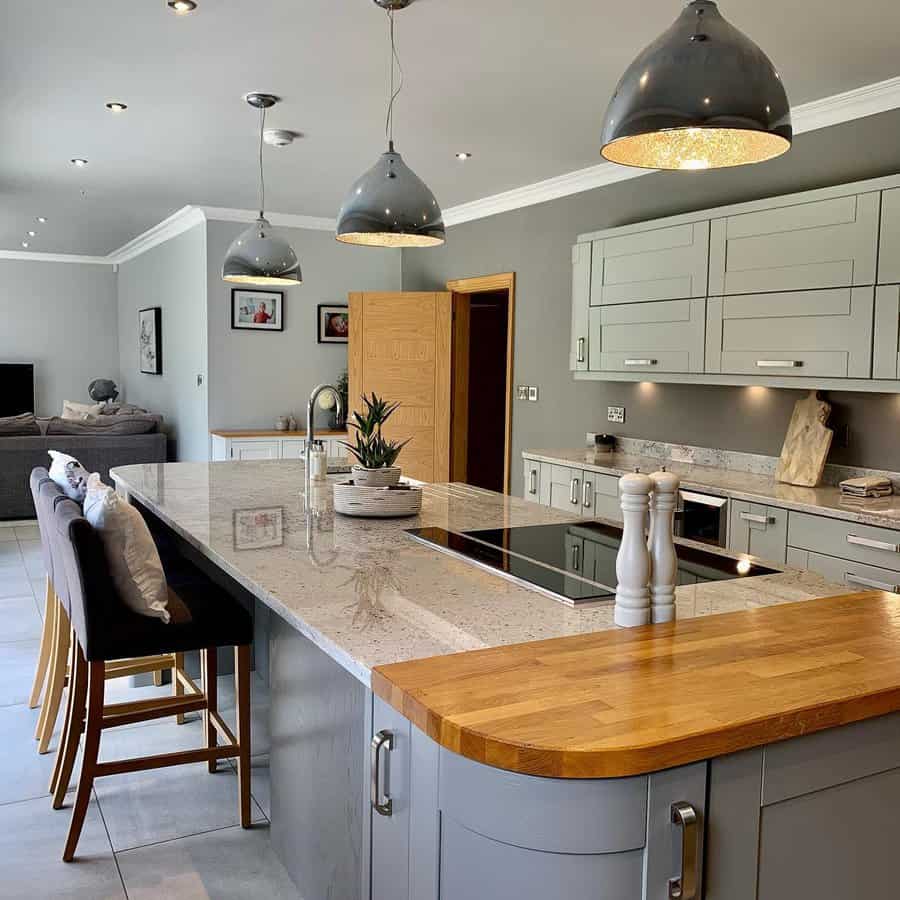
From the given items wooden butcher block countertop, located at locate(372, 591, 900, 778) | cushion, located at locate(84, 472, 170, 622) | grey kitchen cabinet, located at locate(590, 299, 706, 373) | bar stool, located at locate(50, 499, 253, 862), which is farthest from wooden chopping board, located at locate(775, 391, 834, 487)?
cushion, located at locate(84, 472, 170, 622)

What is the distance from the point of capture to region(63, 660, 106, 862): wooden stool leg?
99.4 inches

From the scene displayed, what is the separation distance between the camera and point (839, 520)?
343 centimetres

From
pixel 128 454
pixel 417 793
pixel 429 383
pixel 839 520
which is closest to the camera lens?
pixel 417 793

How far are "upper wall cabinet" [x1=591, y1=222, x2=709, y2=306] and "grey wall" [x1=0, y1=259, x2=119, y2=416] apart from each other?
334 inches

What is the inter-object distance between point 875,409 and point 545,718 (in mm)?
3209

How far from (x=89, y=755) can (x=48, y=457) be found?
6091 mm

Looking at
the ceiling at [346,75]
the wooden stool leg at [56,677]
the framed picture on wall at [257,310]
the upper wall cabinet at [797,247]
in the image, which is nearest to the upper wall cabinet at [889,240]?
the upper wall cabinet at [797,247]

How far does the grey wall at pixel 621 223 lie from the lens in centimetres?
402

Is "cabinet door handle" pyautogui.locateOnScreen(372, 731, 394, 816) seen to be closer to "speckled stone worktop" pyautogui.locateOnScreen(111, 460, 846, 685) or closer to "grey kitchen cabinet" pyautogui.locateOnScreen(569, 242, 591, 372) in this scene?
"speckled stone worktop" pyautogui.locateOnScreen(111, 460, 846, 685)

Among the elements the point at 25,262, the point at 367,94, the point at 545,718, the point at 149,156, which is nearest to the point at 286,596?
the point at 545,718

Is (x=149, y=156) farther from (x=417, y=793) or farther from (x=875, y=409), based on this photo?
(x=417, y=793)

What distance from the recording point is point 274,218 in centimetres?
750

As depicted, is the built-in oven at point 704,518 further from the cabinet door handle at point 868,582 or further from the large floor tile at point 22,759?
the large floor tile at point 22,759

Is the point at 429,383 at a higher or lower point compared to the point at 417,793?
higher
